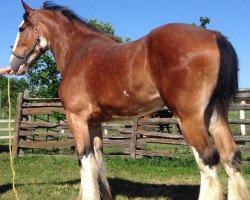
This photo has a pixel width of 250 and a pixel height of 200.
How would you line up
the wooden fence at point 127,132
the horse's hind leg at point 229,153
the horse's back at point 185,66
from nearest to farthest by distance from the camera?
1. the horse's back at point 185,66
2. the horse's hind leg at point 229,153
3. the wooden fence at point 127,132

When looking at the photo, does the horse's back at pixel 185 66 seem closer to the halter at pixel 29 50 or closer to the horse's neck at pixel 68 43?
the horse's neck at pixel 68 43

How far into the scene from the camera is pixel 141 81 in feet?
13.8

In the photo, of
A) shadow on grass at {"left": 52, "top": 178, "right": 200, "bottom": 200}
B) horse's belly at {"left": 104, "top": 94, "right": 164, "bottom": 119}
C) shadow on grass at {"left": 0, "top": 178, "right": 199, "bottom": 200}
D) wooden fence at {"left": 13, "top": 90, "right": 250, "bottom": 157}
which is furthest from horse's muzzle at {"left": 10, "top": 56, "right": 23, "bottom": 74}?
wooden fence at {"left": 13, "top": 90, "right": 250, "bottom": 157}

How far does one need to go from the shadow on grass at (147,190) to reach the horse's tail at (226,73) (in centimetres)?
242

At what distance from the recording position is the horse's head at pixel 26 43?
18.3 feet

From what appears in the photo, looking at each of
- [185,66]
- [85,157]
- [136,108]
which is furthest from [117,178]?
[185,66]

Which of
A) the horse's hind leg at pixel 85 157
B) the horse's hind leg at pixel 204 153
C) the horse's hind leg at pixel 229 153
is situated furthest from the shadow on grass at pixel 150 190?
the horse's hind leg at pixel 204 153

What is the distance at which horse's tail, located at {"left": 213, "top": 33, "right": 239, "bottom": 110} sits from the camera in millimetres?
3869

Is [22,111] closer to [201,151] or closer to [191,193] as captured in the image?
[191,193]

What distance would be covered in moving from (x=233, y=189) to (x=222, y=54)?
1449 mm

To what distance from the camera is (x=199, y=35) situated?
3.98m

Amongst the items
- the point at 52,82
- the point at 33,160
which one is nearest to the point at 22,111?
the point at 33,160

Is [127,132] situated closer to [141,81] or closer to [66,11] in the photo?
[66,11]

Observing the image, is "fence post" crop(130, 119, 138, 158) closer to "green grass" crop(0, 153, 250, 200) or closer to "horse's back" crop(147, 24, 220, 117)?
"green grass" crop(0, 153, 250, 200)
